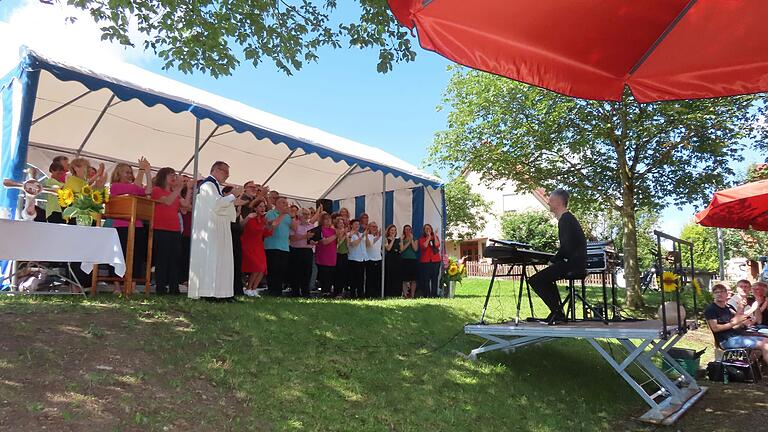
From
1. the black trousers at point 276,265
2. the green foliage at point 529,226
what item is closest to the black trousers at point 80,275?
the black trousers at point 276,265

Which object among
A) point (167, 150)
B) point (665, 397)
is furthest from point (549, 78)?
point (167, 150)

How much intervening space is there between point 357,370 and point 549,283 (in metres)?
2.42

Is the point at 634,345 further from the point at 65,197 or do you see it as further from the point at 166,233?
the point at 65,197

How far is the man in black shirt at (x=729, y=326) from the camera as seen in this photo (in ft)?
23.0

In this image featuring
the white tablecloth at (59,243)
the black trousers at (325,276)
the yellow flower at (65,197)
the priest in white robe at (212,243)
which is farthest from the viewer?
the black trousers at (325,276)

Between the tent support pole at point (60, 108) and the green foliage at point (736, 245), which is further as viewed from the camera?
the green foliage at point (736, 245)

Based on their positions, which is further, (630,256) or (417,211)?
(630,256)

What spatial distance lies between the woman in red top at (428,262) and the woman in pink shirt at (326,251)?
274 cm

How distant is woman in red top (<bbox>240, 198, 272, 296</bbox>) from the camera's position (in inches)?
309

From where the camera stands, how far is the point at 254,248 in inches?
312

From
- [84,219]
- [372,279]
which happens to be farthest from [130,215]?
[372,279]

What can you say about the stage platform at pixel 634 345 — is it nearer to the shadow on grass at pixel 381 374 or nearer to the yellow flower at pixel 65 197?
the shadow on grass at pixel 381 374

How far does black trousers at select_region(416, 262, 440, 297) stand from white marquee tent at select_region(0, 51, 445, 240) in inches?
55.4

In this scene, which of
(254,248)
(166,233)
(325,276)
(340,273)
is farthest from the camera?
(340,273)
